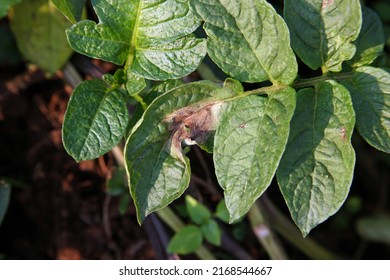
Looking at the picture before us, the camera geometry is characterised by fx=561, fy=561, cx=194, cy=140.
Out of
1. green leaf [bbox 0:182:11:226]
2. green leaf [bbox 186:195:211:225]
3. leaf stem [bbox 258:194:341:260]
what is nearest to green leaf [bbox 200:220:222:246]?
green leaf [bbox 186:195:211:225]

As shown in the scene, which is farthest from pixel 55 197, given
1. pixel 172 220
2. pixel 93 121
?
Answer: pixel 93 121

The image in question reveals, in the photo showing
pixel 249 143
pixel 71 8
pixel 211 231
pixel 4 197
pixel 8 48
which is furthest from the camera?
pixel 8 48

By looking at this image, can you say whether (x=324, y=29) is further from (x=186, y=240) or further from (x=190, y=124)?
(x=186, y=240)

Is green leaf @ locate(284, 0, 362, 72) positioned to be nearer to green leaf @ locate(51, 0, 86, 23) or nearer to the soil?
green leaf @ locate(51, 0, 86, 23)

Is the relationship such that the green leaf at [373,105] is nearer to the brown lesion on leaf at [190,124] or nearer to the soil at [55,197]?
the brown lesion on leaf at [190,124]
